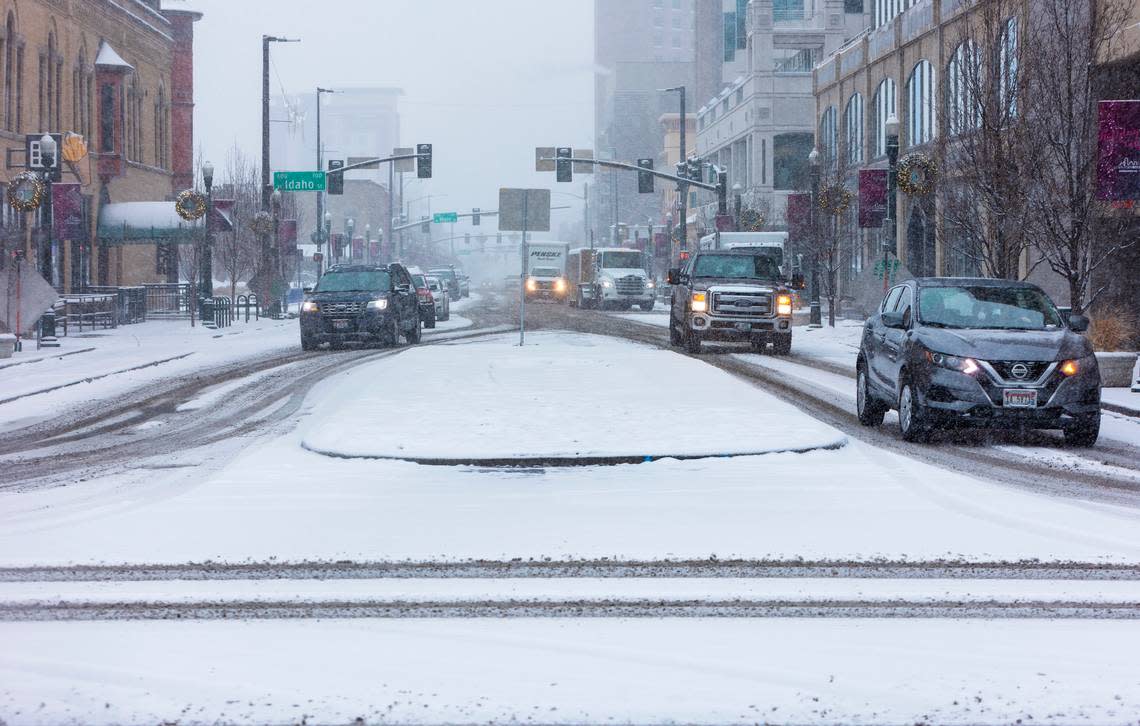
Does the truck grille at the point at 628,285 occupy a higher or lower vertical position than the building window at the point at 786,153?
lower

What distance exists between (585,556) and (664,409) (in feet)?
25.2

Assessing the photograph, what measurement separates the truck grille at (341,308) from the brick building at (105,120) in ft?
34.6

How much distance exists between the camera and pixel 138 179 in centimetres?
6200

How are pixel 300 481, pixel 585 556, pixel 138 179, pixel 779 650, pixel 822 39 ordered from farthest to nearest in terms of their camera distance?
pixel 822 39, pixel 138 179, pixel 300 481, pixel 585 556, pixel 779 650

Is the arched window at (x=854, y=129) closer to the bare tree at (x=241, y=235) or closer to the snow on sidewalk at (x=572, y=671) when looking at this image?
the bare tree at (x=241, y=235)

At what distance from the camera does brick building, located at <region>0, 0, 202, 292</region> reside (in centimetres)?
4662

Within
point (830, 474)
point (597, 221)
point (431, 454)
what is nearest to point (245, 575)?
point (431, 454)

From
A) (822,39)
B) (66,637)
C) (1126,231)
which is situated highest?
(822,39)

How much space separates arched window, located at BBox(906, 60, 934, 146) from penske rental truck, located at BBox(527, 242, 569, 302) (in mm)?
21593

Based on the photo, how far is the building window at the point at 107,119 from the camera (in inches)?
2229

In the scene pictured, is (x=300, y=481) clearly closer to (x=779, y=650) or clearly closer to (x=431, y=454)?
(x=431, y=454)

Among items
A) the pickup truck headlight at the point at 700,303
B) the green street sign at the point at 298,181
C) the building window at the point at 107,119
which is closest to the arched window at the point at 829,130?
the green street sign at the point at 298,181

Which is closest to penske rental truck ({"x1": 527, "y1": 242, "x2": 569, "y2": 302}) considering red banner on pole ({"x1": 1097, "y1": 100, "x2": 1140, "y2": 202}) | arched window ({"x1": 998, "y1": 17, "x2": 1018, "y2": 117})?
arched window ({"x1": 998, "y1": 17, "x2": 1018, "y2": 117})

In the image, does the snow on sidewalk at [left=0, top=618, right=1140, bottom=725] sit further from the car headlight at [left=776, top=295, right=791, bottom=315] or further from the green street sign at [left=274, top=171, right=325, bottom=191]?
the green street sign at [left=274, top=171, right=325, bottom=191]
